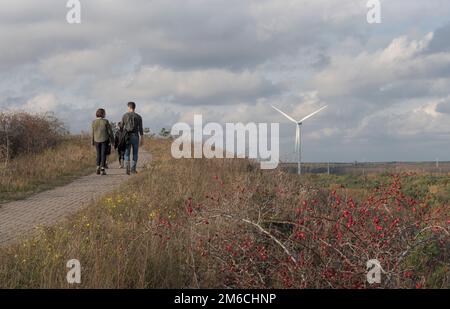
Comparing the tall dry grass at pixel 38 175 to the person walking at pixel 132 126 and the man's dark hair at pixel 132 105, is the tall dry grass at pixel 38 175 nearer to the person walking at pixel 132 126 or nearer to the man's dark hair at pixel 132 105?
the person walking at pixel 132 126

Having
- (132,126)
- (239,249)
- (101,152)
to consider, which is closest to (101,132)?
(101,152)

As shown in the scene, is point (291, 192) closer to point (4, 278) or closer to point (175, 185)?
point (175, 185)

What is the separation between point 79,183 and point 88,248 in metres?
9.70

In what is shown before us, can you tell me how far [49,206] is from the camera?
40.9 feet

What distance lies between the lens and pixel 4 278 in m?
6.65

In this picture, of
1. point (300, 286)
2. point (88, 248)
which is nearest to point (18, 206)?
point (88, 248)

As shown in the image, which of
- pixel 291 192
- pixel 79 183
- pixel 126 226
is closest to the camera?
pixel 126 226

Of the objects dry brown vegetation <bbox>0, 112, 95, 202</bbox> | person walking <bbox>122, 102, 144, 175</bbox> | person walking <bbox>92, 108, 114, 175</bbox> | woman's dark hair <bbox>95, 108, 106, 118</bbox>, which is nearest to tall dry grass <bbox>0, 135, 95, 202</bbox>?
dry brown vegetation <bbox>0, 112, 95, 202</bbox>

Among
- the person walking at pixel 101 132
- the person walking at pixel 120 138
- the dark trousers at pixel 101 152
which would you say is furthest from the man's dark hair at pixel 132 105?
the dark trousers at pixel 101 152

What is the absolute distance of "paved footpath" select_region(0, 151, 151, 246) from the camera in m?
9.97

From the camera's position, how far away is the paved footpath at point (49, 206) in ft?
32.7

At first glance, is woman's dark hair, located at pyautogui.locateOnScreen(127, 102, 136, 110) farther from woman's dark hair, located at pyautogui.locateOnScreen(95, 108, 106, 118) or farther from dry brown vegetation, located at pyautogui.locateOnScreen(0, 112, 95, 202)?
dry brown vegetation, located at pyautogui.locateOnScreen(0, 112, 95, 202)

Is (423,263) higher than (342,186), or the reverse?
(342,186)

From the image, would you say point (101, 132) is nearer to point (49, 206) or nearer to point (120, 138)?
point (120, 138)
